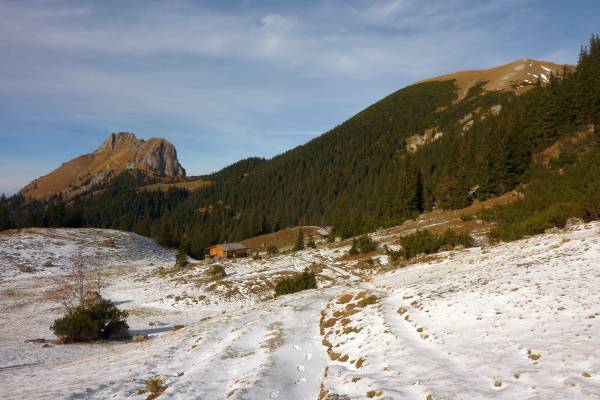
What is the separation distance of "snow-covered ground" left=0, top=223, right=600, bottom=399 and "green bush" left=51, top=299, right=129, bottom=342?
1448mm

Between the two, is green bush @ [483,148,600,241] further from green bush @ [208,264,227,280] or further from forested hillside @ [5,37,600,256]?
→ green bush @ [208,264,227,280]

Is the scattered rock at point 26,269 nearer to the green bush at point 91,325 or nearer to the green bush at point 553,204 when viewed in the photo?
the green bush at point 91,325

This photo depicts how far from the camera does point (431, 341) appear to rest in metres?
12.9

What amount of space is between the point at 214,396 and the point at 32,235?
80.8m

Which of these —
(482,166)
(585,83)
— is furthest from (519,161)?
(585,83)

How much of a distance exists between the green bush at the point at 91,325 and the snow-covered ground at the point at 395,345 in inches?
57.0

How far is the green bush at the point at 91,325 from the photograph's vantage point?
82.6ft

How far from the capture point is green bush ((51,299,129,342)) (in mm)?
25188

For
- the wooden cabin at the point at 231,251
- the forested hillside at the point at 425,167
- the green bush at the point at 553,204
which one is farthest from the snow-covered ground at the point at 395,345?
the wooden cabin at the point at 231,251

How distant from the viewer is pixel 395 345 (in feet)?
43.3

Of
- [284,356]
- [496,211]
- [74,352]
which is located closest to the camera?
[284,356]

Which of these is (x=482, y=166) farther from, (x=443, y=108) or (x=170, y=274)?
(x=443, y=108)

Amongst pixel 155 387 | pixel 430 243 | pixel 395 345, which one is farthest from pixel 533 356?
pixel 430 243

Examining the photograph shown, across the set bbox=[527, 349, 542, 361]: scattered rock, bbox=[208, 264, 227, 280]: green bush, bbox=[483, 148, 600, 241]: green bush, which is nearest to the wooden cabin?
bbox=[208, 264, 227, 280]: green bush
